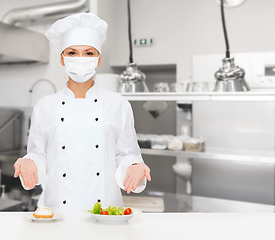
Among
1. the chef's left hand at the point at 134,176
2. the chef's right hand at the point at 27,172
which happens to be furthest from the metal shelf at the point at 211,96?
the chef's right hand at the point at 27,172

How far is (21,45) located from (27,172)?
2.07m

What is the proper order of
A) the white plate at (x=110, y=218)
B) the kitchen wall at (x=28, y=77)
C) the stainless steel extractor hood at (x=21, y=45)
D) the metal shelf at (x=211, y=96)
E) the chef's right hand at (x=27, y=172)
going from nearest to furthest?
the white plate at (x=110, y=218), the chef's right hand at (x=27, y=172), the metal shelf at (x=211, y=96), the stainless steel extractor hood at (x=21, y=45), the kitchen wall at (x=28, y=77)

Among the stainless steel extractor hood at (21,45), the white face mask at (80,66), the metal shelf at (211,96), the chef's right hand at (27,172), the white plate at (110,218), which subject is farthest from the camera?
the stainless steel extractor hood at (21,45)

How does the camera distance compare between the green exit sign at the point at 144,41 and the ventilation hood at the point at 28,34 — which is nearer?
the ventilation hood at the point at 28,34

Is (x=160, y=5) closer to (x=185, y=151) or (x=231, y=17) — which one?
(x=231, y=17)

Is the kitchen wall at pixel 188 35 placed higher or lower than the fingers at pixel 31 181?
higher

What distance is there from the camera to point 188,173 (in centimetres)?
328

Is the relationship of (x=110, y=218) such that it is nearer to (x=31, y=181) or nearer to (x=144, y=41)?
(x=31, y=181)

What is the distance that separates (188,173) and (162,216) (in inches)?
85.4

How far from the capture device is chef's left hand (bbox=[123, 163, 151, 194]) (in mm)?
1248

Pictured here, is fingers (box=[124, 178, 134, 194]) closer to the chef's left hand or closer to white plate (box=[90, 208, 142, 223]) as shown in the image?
the chef's left hand

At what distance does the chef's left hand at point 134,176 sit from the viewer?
4.09ft

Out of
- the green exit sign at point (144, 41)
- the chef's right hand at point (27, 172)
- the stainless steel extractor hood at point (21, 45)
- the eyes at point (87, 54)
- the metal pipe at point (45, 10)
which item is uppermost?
the metal pipe at point (45, 10)

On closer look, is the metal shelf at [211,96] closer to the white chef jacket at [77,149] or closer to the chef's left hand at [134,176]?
the white chef jacket at [77,149]
